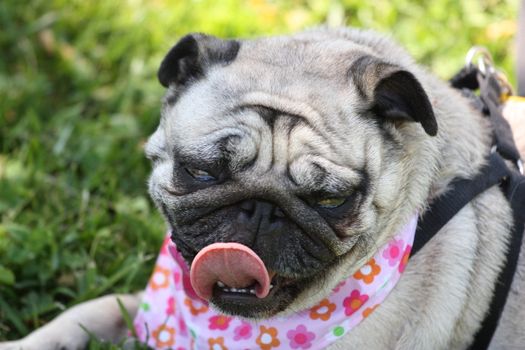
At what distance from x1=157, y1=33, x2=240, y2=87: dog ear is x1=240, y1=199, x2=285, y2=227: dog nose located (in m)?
0.51

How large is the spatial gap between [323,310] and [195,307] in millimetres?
469

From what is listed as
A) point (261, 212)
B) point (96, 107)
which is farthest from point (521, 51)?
point (96, 107)

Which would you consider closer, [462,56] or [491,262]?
[491,262]

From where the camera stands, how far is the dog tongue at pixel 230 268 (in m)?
2.19

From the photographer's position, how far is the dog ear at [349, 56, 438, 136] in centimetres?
229

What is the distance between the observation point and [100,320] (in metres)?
2.95

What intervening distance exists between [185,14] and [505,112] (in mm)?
2459

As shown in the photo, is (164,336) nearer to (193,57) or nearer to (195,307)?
(195,307)

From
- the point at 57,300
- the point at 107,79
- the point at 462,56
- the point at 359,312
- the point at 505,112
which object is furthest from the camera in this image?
the point at 462,56

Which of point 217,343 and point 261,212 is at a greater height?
point 261,212

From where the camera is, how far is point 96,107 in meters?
4.30

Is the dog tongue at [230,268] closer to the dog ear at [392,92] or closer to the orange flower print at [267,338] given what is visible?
the orange flower print at [267,338]

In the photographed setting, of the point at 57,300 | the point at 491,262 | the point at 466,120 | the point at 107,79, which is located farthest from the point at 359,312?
the point at 107,79

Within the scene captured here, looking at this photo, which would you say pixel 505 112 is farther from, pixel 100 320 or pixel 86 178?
pixel 86 178
